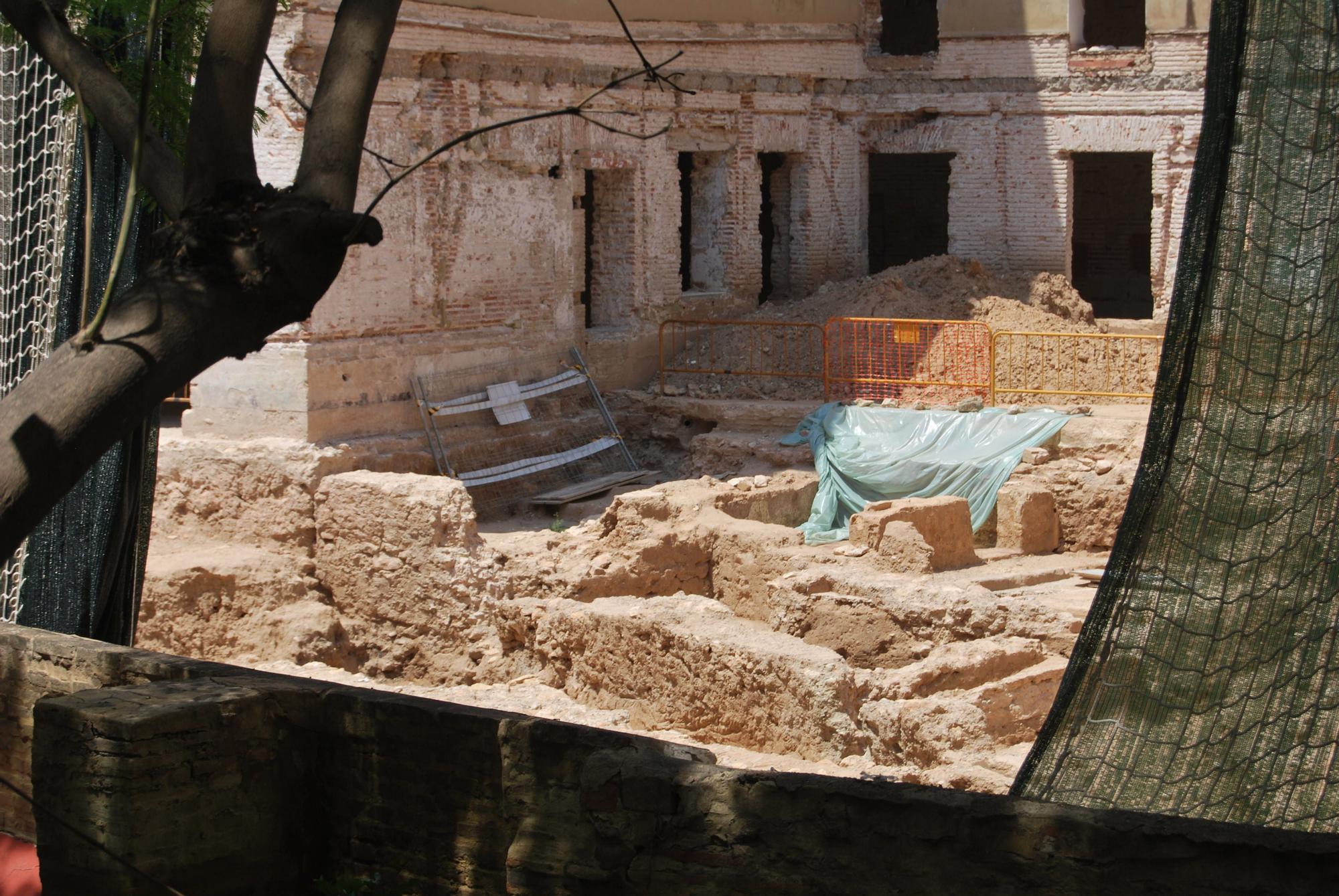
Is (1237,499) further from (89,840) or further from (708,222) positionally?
(708,222)

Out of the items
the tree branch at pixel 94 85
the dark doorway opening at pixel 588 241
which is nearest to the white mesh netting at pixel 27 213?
the tree branch at pixel 94 85

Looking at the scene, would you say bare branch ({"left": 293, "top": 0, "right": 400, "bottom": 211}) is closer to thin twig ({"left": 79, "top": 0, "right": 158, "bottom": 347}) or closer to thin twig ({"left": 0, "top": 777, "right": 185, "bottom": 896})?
thin twig ({"left": 79, "top": 0, "right": 158, "bottom": 347})

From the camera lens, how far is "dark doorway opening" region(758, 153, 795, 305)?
2145 cm

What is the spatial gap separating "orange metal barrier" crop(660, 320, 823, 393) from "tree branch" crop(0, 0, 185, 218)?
13.5 meters

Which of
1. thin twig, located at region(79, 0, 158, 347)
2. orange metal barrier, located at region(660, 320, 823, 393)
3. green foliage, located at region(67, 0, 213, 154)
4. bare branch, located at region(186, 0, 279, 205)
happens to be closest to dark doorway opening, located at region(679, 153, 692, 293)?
orange metal barrier, located at region(660, 320, 823, 393)

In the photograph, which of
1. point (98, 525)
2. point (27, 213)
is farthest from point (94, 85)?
point (27, 213)

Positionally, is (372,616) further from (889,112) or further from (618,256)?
(889,112)

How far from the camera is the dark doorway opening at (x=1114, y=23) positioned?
25031 mm

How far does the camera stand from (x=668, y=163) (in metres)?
19.3

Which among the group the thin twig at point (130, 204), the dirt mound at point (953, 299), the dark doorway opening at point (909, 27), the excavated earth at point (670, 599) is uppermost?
the dark doorway opening at point (909, 27)

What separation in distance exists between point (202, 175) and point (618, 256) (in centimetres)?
1487

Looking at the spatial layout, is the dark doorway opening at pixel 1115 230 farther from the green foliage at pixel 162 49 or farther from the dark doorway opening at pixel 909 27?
the green foliage at pixel 162 49

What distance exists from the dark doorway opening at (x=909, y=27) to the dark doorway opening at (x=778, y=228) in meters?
2.71

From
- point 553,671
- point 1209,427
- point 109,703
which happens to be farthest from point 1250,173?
point 553,671
